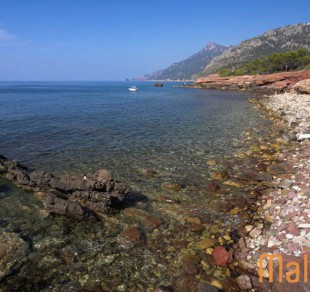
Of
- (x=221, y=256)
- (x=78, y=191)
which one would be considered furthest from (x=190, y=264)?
(x=78, y=191)

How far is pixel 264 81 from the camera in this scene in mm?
93750

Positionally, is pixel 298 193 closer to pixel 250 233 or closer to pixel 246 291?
pixel 250 233

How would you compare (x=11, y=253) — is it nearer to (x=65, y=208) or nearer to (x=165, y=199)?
(x=65, y=208)

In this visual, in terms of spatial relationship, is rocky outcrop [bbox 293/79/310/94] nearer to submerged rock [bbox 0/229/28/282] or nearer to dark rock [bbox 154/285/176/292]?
dark rock [bbox 154/285/176/292]

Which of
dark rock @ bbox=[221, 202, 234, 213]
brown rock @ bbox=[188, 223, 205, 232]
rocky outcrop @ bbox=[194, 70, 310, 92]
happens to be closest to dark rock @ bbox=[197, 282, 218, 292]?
brown rock @ bbox=[188, 223, 205, 232]

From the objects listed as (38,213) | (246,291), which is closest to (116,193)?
(38,213)

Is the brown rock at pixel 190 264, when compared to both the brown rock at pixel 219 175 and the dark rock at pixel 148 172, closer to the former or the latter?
the brown rock at pixel 219 175

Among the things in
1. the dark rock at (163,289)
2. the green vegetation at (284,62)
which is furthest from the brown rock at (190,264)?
the green vegetation at (284,62)

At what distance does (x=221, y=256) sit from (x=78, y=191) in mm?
7382

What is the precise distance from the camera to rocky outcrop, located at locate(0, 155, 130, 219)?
35.1 ft

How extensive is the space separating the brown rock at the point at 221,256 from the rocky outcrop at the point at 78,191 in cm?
504

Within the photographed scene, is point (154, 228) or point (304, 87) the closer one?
point (154, 228)

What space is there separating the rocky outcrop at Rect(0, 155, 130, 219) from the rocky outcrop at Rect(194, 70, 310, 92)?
81.2 meters

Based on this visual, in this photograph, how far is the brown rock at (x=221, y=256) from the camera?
310 inches
